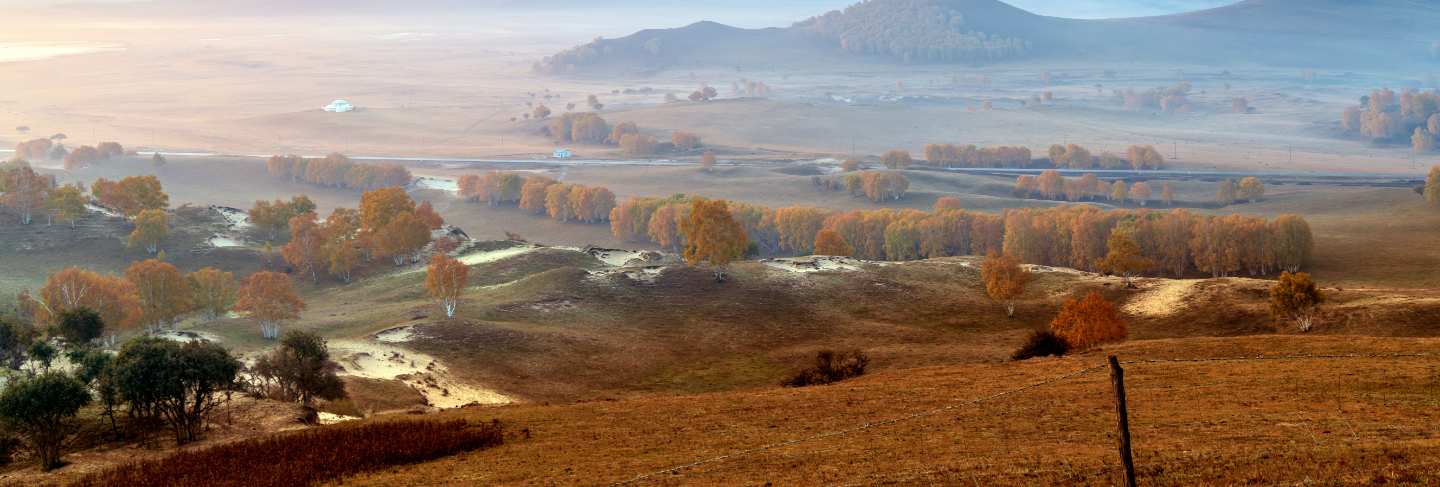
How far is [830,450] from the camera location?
3806 cm

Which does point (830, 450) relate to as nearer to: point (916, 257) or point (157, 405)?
point (157, 405)

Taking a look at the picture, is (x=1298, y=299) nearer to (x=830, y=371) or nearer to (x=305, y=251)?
(x=830, y=371)

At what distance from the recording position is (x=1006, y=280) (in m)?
90.2

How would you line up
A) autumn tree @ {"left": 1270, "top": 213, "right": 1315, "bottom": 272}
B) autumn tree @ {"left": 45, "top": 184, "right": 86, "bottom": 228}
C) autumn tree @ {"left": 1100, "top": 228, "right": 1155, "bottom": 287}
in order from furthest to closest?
1. autumn tree @ {"left": 45, "top": 184, "right": 86, "bottom": 228}
2. autumn tree @ {"left": 1270, "top": 213, "right": 1315, "bottom": 272}
3. autumn tree @ {"left": 1100, "top": 228, "right": 1155, "bottom": 287}

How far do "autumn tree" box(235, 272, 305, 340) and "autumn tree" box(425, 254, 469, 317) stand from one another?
39.7ft

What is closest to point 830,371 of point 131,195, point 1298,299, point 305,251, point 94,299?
point 1298,299

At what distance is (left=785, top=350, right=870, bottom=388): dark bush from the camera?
64.8 metres

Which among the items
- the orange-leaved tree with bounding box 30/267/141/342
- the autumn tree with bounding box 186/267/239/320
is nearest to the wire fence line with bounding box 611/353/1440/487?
the orange-leaved tree with bounding box 30/267/141/342

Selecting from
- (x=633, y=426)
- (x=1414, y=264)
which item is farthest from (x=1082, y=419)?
(x=1414, y=264)

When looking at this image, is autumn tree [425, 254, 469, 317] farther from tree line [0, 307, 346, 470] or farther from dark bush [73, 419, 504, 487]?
dark bush [73, 419, 504, 487]

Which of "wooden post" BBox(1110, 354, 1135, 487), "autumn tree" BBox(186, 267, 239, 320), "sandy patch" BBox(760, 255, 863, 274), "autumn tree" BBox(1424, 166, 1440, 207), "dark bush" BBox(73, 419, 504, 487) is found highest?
"wooden post" BBox(1110, 354, 1135, 487)

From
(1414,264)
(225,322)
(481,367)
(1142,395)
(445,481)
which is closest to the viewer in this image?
(445,481)

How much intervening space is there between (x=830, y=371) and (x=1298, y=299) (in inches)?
1388

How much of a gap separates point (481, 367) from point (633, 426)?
99.4ft
